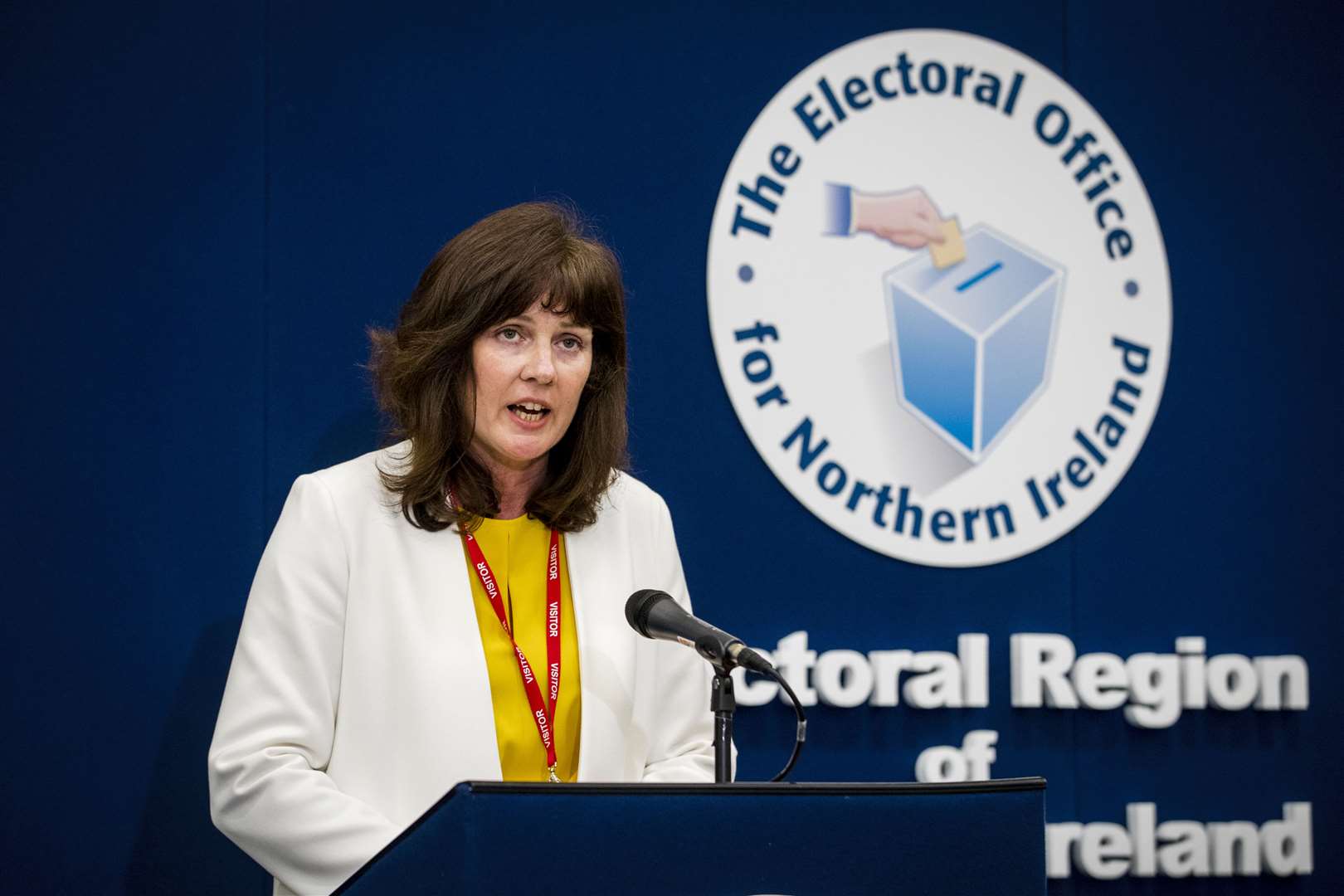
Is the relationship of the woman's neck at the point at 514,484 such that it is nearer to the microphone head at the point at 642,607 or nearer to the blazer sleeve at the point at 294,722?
the blazer sleeve at the point at 294,722

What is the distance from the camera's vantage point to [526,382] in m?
2.37

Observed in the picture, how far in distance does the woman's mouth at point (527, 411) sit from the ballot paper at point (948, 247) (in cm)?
116

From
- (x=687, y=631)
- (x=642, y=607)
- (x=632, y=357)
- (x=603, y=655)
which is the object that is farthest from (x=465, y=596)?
(x=632, y=357)

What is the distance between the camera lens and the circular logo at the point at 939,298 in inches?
122

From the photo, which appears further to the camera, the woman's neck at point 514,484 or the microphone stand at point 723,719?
the woman's neck at point 514,484

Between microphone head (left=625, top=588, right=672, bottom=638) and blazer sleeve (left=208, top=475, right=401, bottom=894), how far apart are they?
20.9 inches

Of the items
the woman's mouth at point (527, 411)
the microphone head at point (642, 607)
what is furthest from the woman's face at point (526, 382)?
the microphone head at point (642, 607)

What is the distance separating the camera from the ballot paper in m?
3.18

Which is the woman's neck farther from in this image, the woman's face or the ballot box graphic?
the ballot box graphic

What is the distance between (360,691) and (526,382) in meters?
0.56

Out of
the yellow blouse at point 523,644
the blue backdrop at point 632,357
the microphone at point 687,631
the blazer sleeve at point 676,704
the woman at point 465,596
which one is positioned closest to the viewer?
the microphone at point 687,631

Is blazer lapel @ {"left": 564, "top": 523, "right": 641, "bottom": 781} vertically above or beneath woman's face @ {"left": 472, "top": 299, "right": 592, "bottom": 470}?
beneath

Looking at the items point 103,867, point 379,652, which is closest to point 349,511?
point 379,652

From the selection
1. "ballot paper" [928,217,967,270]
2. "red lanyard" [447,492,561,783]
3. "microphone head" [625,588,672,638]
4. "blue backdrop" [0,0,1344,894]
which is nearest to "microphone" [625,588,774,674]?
"microphone head" [625,588,672,638]
